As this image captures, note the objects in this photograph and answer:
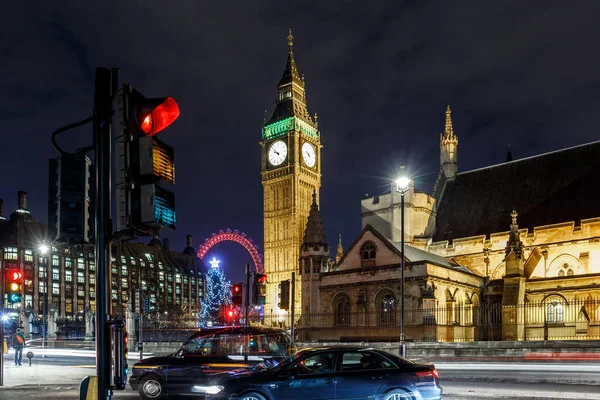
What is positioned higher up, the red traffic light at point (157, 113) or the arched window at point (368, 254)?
the red traffic light at point (157, 113)

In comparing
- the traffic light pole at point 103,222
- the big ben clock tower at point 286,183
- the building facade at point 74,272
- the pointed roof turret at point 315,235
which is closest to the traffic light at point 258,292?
the traffic light pole at point 103,222

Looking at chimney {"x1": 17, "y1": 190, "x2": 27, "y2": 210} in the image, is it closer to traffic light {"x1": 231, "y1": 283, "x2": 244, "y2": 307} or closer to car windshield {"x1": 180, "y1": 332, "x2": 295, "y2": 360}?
traffic light {"x1": 231, "y1": 283, "x2": 244, "y2": 307}

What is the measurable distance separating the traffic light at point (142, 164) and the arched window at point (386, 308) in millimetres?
35649

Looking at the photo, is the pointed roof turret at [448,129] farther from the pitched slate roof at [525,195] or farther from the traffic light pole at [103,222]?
the traffic light pole at [103,222]

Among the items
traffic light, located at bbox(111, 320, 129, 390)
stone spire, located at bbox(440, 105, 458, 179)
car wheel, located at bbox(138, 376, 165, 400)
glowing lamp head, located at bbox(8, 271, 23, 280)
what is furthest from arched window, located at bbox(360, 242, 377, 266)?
traffic light, located at bbox(111, 320, 129, 390)

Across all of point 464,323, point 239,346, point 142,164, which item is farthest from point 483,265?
point 142,164

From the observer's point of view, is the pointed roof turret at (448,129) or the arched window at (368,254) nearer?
the arched window at (368,254)

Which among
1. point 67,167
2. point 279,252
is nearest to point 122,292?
point 279,252

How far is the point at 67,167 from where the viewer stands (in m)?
5.51

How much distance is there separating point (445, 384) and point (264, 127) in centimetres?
8647

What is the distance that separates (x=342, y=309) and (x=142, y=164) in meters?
39.1

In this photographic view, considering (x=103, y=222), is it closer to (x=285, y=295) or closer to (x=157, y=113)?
(x=157, y=113)

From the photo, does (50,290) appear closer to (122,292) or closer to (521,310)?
(122,292)

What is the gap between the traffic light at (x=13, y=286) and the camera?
1673 centimetres
